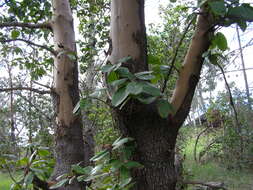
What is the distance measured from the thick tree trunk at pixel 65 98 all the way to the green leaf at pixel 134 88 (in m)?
1.39

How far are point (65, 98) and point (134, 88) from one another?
1566mm

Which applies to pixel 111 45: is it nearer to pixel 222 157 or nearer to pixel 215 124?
pixel 222 157

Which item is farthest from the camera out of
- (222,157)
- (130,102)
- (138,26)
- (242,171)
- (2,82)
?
(2,82)

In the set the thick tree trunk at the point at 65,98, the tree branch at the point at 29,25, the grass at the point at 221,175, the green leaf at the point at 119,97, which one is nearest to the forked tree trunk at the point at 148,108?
Answer: the green leaf at the point at 119,97

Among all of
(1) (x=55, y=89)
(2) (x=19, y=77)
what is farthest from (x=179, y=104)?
(2) (x=19, y=77)

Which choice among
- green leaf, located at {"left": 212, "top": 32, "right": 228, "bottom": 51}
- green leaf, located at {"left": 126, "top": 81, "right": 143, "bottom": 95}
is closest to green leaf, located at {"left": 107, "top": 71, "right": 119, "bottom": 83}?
green leaf, located at {"left": 126, "top": 81, "right": 143, "bottom": 95}

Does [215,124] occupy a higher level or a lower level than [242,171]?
higher

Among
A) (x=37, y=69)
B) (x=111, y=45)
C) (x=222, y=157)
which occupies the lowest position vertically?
(x=222, y=157)

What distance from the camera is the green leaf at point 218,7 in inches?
26.8

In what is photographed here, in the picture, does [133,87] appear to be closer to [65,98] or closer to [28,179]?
[28,179]

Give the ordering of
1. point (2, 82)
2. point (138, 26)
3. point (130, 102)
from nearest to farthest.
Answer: point (130, 102) → point (138, 26) → point (2, 82)

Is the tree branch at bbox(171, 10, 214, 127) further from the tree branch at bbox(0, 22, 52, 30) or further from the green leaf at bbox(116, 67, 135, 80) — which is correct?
the tree branch at bbox(0, 22, 52, 30)

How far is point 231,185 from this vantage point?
436 cm

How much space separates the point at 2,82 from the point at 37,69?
277 inches
